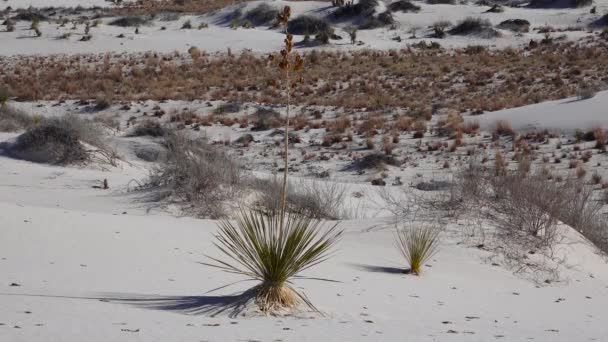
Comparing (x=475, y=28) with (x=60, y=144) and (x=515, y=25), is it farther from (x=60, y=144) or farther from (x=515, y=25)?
(x=60, y=144)

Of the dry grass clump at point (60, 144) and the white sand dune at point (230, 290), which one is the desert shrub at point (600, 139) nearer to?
the white sand dune at point (230, 290)

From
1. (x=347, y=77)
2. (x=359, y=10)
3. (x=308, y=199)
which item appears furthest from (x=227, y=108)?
(x=359, y=10)

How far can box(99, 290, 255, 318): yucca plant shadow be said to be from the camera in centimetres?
686

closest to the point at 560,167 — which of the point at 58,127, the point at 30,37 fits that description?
the point at 58,127

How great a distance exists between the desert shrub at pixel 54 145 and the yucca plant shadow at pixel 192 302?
36.9ft

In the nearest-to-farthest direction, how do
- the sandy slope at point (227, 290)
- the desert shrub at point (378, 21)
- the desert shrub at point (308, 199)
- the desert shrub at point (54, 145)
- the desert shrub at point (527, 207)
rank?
1. the sandy slope at point (227, 290)
2. the desert shrub at point (527, 207)
3. the desert shrub at point (308, 199)
4. the desert shrub at point (54, 145)
5. the desert shrub at point (378, 21)

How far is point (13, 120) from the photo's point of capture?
945 inches

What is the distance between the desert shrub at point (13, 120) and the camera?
23.2 meters

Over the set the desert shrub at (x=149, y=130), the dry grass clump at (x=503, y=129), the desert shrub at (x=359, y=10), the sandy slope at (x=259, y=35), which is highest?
the desert shrub at (x=359, y=10)

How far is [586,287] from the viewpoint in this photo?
34.3 feet

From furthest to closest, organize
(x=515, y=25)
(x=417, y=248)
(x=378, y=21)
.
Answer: (x=378, y=21) < (x=515, y=25) < (x=417, y=248)

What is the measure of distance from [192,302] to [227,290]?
2.58 ft

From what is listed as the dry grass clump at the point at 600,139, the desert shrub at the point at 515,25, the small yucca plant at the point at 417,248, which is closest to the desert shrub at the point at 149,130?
the dry grass clump at the point at 600,139

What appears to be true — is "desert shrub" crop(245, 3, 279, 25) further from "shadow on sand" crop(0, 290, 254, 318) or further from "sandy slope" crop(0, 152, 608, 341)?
"shadow on sand" crop(0, 290, 254, 318)
